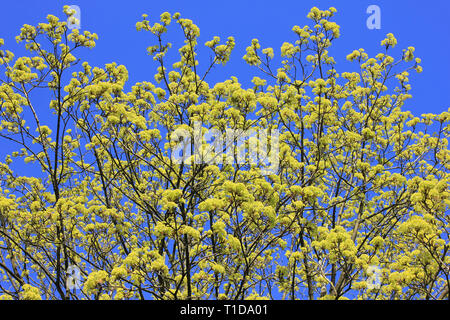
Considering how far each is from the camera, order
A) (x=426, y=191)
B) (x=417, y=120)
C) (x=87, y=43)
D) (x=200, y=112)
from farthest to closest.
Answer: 1. (x=417, y=120)
2. (x=87, y=43)
3. (x=200, y=112)
4. (x=426, y=191)

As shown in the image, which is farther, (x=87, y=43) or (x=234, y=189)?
(x=87, y=43)

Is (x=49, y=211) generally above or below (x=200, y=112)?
below

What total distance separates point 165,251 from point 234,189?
4232mm

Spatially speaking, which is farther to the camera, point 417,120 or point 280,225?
point 417,120

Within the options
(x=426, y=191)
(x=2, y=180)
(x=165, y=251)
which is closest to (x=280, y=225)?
(x=426, y=191)

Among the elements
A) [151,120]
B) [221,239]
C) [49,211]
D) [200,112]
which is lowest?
[221,239]

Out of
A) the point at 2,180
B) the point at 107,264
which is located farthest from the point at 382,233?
the point at 2,180

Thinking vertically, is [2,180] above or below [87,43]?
below

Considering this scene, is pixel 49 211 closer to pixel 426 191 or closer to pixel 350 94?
pixel 426 191

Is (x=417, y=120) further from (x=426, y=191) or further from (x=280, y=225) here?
(x=280, y=225)

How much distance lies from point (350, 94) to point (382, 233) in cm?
413

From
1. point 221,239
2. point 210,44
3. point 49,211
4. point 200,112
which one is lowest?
point 221,239

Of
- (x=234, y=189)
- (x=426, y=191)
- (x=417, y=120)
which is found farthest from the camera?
(x=417, y=120)

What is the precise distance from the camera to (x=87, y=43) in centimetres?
989
